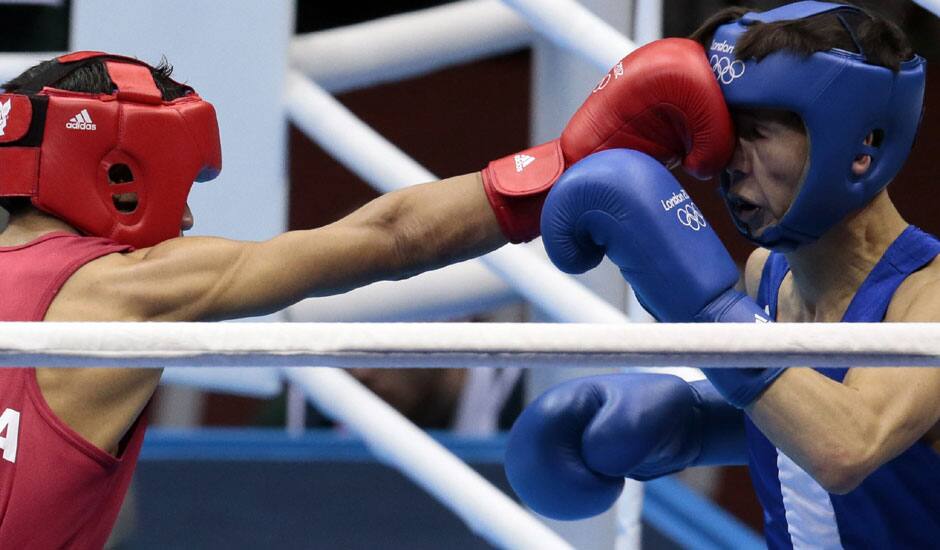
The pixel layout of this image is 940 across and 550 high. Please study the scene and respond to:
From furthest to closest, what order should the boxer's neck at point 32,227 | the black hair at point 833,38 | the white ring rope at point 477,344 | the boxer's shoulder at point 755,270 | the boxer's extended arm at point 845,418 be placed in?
the boxer's shoulder at point 755,270 → the boxer's neck at point 32,227 → the black hair at point 833,38 → the boxer's extended arm at point 845,418 → the white ring rope at point 477,344

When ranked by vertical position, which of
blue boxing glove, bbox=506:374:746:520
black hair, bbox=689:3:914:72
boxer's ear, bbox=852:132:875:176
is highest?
black hair, bbox=689:3:914:72

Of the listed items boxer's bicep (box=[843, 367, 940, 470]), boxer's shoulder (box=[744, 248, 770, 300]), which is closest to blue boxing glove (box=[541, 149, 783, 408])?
boxer's bicep (box=[843, 367, 940, 470])

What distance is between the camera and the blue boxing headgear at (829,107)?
159 cm

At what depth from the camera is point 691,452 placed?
6.17 ft

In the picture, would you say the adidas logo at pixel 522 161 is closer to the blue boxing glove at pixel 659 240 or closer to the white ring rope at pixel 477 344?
the blue boxing glove at pixel 659 240

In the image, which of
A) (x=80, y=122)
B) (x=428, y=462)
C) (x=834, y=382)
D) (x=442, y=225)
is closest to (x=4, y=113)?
(x=80, y=122)

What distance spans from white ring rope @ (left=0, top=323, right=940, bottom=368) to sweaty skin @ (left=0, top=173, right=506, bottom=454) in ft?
1.28

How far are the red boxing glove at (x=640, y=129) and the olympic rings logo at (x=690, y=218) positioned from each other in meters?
0.10

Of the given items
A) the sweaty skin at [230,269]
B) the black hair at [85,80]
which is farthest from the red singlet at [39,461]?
the black hair at [85,80]

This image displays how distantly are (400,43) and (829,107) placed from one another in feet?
3.31

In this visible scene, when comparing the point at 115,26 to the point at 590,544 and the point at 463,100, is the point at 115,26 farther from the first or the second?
the point at 463,100

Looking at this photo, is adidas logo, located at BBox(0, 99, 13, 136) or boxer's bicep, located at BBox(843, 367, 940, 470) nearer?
boxer's bicep, located at BBox(843, 367, 940, 470)

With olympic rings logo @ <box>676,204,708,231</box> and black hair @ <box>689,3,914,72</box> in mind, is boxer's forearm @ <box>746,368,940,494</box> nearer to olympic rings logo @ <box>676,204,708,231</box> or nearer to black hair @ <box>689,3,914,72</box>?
olympic rings logo @ <box>676,204,708,231</box>

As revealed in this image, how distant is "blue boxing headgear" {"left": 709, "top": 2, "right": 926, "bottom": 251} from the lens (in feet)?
5.22
